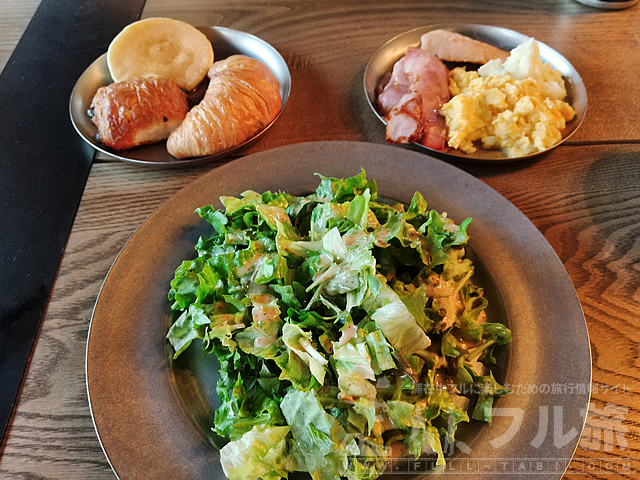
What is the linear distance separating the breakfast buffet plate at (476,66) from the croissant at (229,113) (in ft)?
1.30

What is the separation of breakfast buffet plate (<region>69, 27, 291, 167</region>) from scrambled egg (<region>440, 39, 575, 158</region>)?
667 mm

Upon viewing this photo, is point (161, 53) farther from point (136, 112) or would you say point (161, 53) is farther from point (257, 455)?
point (257, 455)

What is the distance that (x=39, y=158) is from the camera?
1653mm

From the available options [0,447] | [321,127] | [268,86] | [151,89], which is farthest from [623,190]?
[0,447]

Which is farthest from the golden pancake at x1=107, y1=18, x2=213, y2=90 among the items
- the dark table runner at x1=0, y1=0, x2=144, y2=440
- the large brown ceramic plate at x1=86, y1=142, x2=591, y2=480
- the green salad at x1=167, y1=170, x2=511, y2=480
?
the green salad at x1=167, y1=170, x2=511, y2=480

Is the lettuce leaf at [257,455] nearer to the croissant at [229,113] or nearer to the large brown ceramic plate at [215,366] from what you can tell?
the large brown ceramic plate at [215,366]

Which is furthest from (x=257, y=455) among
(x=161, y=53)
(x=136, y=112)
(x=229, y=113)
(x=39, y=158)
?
(x=161, y=53)

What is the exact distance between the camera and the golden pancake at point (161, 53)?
1777mm

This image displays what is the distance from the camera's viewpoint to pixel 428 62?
1676 mm

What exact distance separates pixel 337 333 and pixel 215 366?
0.34 meters

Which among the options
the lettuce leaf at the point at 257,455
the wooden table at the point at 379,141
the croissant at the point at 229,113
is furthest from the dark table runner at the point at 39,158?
the lettuce leaf at the point at 257,455

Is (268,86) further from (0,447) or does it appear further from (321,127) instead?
(0,447)

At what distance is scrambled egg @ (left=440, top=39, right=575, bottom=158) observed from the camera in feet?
4.91

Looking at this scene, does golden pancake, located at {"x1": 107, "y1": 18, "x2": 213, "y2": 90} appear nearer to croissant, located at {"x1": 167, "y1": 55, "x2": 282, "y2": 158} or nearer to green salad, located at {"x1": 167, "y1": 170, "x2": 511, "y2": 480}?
croissant, located at {"x1": 167, "y1": 55, "x2": 282, "y2": 158}
